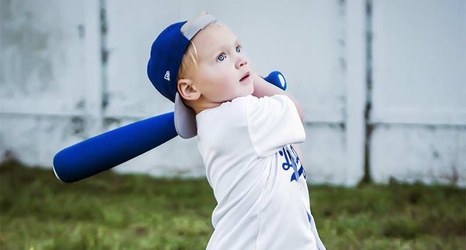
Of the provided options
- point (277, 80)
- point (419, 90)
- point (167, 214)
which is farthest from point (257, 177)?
point (419, 90)

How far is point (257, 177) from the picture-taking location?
2137 mm

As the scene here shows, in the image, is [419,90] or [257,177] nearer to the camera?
[257,177]

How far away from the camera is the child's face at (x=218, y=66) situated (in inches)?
84.4

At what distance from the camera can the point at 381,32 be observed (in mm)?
5090

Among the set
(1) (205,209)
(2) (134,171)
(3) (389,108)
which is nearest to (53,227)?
(1) (205,209)

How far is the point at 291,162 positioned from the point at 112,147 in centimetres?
48

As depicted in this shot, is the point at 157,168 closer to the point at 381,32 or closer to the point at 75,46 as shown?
the point at 75,46

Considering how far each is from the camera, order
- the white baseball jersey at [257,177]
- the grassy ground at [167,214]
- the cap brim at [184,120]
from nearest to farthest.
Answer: the white baseball jersey at [257,177] → the cap brim at [184,120] → the grassy ground at [167,214]

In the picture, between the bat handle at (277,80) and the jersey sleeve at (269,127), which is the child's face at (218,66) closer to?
the jersey sleeve at (269,127)

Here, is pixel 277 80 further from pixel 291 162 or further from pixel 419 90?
pixel 419 90

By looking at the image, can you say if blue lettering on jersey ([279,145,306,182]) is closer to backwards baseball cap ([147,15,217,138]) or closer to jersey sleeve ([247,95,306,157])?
jersey sleeve ([247,95,306,157])

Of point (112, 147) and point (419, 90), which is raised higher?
point (112, 147)

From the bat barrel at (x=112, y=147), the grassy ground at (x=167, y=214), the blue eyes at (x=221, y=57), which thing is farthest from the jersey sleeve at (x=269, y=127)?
the grassy ground at (x=167, y=214)

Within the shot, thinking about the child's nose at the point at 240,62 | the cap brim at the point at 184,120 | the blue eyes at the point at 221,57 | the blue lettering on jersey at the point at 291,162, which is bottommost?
the blue lettering on jersey at the point at 291,162
